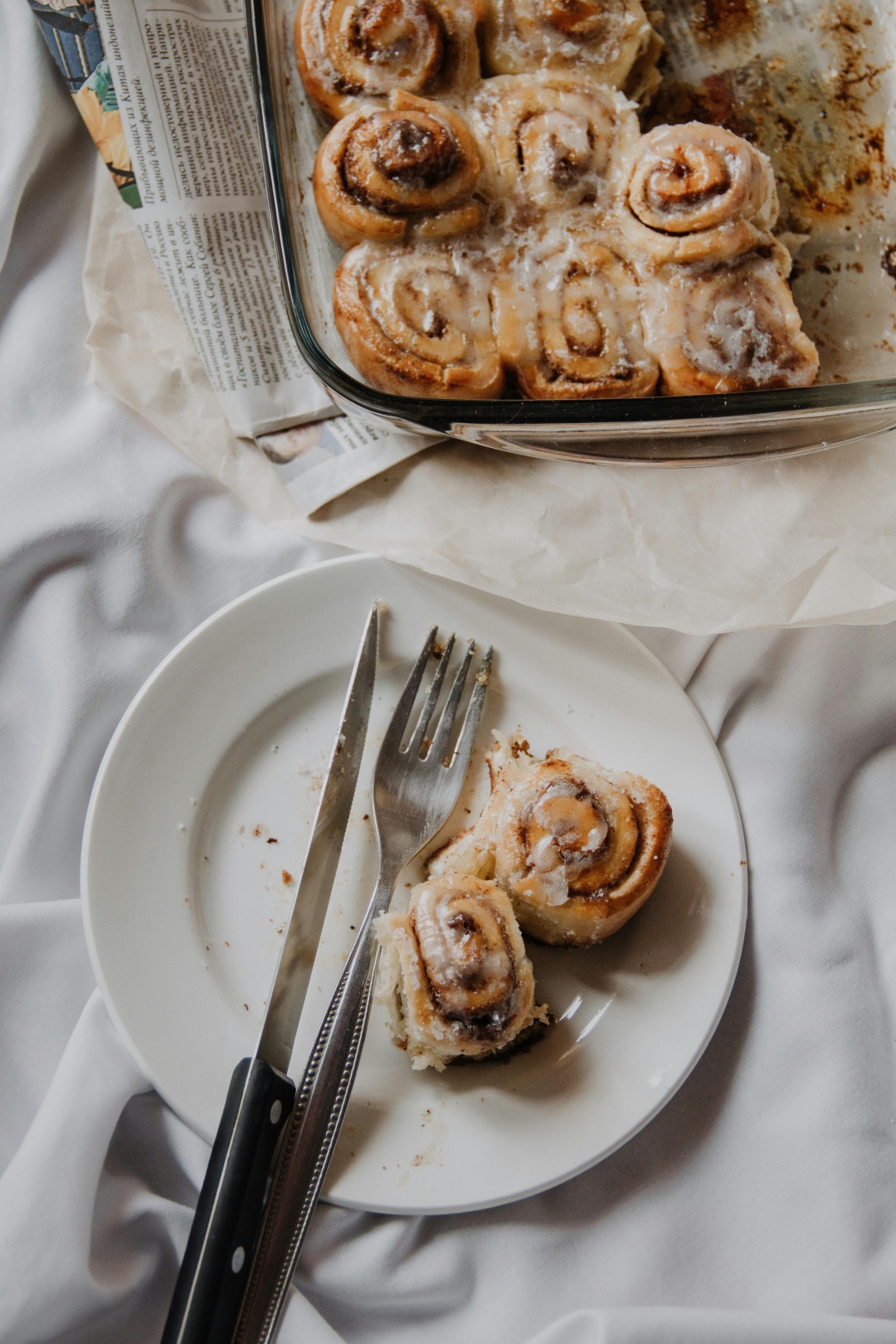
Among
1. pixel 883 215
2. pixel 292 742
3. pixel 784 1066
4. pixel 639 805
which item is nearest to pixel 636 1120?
pixel 784 1066

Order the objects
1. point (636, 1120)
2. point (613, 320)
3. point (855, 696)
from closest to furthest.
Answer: point (636, 1120)
point (613, 320)
point (855, 696)

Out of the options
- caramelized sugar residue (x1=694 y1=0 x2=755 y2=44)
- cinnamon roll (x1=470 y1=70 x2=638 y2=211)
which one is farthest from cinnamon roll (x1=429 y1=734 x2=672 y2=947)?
caramelized sugar residue (x1=694 y1=0 x2=755 y2=44)

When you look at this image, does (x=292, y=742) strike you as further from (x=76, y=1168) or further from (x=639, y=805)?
(x=76, y=1168)

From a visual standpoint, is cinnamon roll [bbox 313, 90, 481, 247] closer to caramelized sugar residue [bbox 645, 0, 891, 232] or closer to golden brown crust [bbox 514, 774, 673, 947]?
caramelized sugar residue [bbox 645, 0, 891, 232]

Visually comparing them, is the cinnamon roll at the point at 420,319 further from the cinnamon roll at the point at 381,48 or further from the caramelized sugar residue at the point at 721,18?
the caramelized sugar residue at the point at 721,18

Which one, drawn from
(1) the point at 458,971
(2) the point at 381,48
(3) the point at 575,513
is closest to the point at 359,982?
(1) the point at 458,971

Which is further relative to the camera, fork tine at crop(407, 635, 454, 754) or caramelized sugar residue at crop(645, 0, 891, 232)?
caramelized sugar residue at crop(645, 0, 891, 232)
